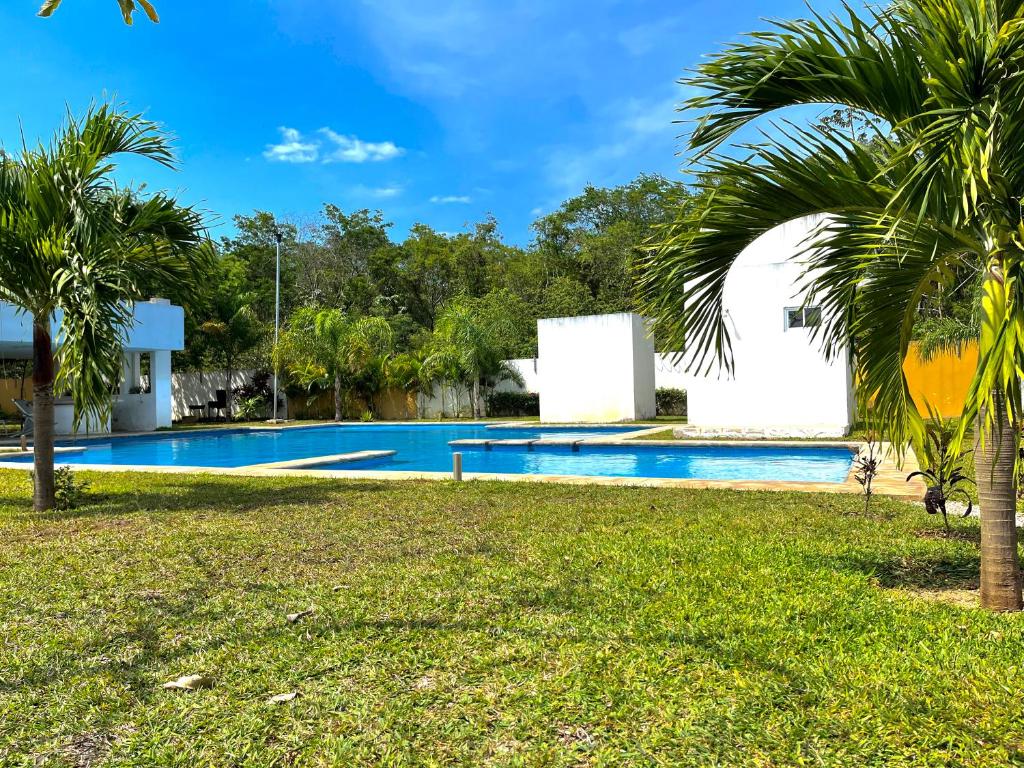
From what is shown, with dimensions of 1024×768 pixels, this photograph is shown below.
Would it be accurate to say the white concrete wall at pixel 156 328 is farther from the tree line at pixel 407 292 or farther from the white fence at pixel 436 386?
the white fence at pixel 436 386

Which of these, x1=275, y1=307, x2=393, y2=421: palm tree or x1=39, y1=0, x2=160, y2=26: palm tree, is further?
x1=275, y1=307, x2=393, y2=421: palm tree

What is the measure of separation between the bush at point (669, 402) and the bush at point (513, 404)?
4.29m

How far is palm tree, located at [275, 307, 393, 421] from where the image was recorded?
83.5 feet

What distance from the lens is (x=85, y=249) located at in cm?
636

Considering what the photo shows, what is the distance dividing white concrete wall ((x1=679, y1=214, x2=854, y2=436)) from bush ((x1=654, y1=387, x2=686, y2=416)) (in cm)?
723

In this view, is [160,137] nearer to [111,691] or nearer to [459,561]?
[459,561]

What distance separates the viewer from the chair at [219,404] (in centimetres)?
2950

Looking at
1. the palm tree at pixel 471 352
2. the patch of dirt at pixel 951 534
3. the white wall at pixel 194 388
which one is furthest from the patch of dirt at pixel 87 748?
the white wall at pixel 194 388

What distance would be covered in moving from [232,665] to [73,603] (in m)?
1.52

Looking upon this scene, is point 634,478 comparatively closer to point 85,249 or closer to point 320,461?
point 320,461

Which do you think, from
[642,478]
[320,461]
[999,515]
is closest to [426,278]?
[320,461]

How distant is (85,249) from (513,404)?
20.0 meters

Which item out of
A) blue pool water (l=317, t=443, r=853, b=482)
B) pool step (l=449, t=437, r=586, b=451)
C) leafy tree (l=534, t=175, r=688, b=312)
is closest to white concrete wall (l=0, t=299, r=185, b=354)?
blue pool water (l=317, t=443, r=853, b=482)

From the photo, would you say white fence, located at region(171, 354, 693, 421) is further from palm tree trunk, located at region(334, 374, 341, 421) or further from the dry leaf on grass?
the dry leaf on grass
